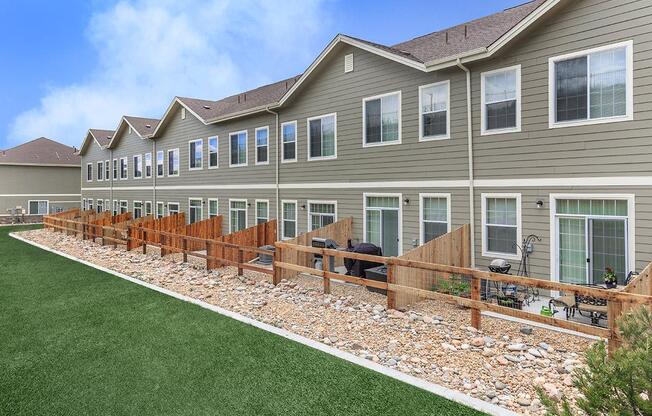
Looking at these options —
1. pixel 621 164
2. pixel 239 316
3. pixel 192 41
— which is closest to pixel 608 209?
pixel 621 164

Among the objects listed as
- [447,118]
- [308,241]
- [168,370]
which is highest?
[447,118]

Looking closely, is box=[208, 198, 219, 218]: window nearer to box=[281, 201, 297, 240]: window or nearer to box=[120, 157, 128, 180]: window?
box=[281, 201, 297, 240]: window

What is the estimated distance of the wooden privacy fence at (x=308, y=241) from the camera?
36.0 ft

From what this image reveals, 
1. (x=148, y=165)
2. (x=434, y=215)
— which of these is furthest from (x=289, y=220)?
(x=148, y=165)

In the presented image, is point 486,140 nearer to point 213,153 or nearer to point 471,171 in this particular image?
point 471,171

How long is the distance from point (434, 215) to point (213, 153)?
12.6 m

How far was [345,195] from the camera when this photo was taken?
13.6 m

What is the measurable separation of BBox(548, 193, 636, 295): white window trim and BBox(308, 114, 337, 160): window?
7.18 m

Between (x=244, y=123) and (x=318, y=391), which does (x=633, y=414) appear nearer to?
(x=318, y=391)

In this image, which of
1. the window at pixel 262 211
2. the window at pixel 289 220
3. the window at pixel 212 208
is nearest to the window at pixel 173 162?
the window at pixel 212 208

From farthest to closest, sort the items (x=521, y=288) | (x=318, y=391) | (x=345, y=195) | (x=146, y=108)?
(x=146, y=108) < (x=345, y=195) < (x=521, y=288) < (x=318, y=391)

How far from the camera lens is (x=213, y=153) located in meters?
19.8

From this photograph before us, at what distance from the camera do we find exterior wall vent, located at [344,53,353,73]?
1330 cm

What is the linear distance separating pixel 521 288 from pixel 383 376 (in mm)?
5906
